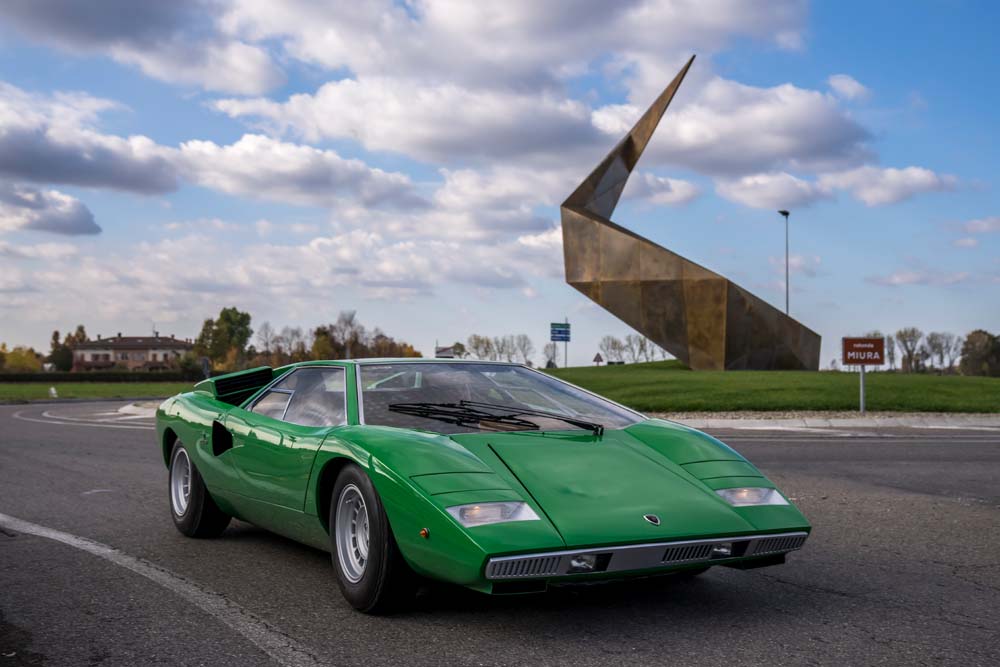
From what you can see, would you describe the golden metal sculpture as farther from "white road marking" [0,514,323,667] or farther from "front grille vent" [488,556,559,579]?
"front grille vent" [488,556,559,579]

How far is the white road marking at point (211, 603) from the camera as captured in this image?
3.84 m

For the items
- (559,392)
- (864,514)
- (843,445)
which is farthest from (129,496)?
(843,445)

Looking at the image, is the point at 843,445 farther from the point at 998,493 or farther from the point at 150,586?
the point at 150,586

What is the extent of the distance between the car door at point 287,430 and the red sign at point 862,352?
18.3m

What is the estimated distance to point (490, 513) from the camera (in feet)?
13.2

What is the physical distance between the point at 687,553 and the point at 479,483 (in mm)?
921

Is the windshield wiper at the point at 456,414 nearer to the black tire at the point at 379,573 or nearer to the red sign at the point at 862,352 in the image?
the black tire at the point at 379,573

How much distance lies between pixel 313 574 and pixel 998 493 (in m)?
6.54

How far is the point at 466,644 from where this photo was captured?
3934 millimetres

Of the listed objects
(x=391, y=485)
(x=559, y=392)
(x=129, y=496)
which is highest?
(x=559, y=392)

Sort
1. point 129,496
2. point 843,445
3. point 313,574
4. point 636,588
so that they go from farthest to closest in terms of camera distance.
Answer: point 843,445 → point 129,496 → point 313,574 → point 636,588

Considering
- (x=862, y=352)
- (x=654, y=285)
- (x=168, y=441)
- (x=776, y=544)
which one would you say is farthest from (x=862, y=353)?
(x=776, y=544)

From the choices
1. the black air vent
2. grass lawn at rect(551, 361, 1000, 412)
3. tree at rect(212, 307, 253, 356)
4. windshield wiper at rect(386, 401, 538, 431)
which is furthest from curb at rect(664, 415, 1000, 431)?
tree at rect(212, 307, 253, 356)

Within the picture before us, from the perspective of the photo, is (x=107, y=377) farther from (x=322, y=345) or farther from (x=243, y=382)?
(x=243, y=382)
